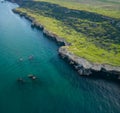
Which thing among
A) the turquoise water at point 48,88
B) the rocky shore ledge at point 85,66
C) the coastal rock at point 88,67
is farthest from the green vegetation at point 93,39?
the turquoise water at point 48,88

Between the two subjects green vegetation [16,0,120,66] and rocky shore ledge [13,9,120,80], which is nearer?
rocky shore ledge [13,9,120,80]

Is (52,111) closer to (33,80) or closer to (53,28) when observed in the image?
(33,80)

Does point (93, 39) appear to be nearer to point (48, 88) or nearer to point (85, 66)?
point (85, 66)

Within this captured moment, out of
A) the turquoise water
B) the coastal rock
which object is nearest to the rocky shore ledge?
the coastal rock

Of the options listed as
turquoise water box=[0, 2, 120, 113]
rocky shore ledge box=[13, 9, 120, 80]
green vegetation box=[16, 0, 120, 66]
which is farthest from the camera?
green vegetation box=[16, 0, 120, 66]

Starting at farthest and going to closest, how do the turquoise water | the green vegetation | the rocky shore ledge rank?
the green vegetation < the rocky shore ledge < the turquoise water

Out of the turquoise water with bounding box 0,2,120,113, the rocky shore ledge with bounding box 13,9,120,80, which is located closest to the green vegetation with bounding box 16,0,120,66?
the rocky shore ledge with bounding box 13,9,120,80

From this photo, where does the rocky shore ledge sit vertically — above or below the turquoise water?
above

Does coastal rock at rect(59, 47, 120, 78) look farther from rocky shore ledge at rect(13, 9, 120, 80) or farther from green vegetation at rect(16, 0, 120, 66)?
green vegetation at rect(16, 0, 120, 66)

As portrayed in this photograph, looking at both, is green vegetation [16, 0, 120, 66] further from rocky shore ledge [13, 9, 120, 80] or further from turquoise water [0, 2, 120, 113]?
turquoise water [0, 2, 120, 113]

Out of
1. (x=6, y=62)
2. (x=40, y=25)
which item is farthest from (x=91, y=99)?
(x=40, y=25)

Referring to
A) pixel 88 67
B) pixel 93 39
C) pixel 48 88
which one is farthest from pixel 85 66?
pixel 93 39
